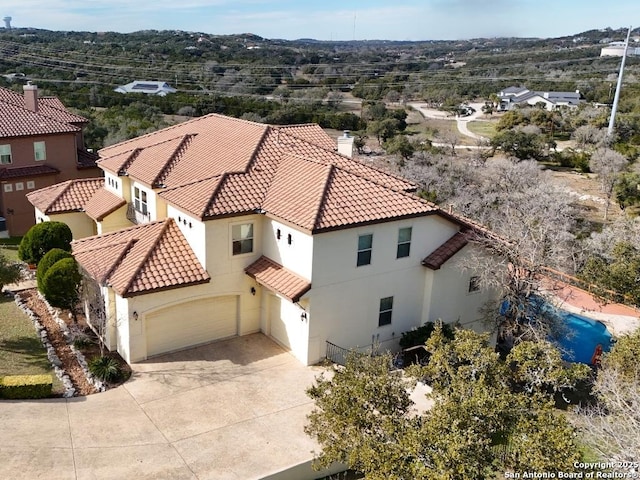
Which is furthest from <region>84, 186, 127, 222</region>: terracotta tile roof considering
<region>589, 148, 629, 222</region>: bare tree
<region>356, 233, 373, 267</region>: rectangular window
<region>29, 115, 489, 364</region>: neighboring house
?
<region>589, 148, 629, 222</region>: bare tree

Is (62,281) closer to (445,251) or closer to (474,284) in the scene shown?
(445,251)

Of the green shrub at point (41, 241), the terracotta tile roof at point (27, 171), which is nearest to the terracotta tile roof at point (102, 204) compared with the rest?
the green shrub at point (41, 241)

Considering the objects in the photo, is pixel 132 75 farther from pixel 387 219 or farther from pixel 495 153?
pixel 387 219

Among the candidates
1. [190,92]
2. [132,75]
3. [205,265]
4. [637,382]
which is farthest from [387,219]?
[132,75]

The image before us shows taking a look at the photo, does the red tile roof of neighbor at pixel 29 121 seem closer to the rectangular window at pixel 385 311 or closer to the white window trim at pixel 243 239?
the white window trim at pixel 243 239

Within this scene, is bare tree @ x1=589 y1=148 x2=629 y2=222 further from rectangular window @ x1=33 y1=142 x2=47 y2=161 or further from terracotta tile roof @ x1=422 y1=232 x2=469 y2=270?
rectangular window @ x1=33 y1=142 x2=47 y2=161

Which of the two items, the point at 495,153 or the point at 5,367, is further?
the point at 495,153
